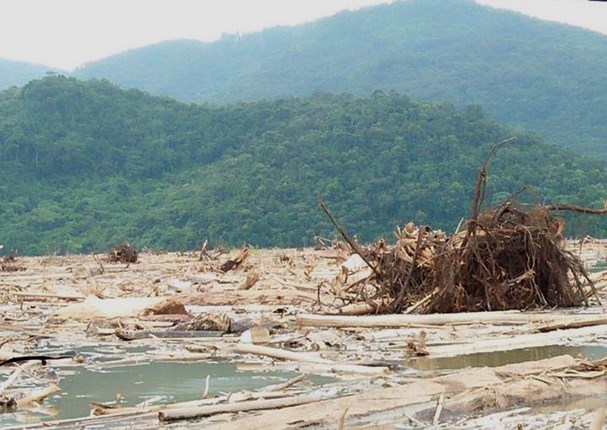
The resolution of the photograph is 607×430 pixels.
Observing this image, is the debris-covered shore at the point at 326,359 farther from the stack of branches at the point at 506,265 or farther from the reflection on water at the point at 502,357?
the stack of branches at the point at 506,265

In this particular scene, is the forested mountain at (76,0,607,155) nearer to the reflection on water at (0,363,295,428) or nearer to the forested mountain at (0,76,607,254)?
the forested mountain at (0,76,607,254)

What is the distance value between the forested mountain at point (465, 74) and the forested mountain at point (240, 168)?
1439 inches

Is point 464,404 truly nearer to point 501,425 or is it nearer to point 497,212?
point 501,425

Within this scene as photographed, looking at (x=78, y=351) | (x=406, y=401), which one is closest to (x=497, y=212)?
(x=78, y=351)

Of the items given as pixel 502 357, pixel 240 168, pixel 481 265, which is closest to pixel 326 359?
pixel 502 357

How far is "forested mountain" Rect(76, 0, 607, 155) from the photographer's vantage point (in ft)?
425

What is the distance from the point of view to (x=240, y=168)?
76438 millimetres

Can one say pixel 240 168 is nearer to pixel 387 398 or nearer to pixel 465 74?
pixel 387 398

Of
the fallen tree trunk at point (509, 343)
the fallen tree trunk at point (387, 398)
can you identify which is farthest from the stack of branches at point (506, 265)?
the fallen tree trunk at point (387, 398)

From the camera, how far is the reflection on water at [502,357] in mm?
6336

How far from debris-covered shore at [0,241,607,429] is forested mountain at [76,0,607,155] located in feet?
330

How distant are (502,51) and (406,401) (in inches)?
6531

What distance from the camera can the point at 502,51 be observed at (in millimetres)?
165250

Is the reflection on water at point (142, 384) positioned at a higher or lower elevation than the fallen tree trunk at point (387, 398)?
lower
